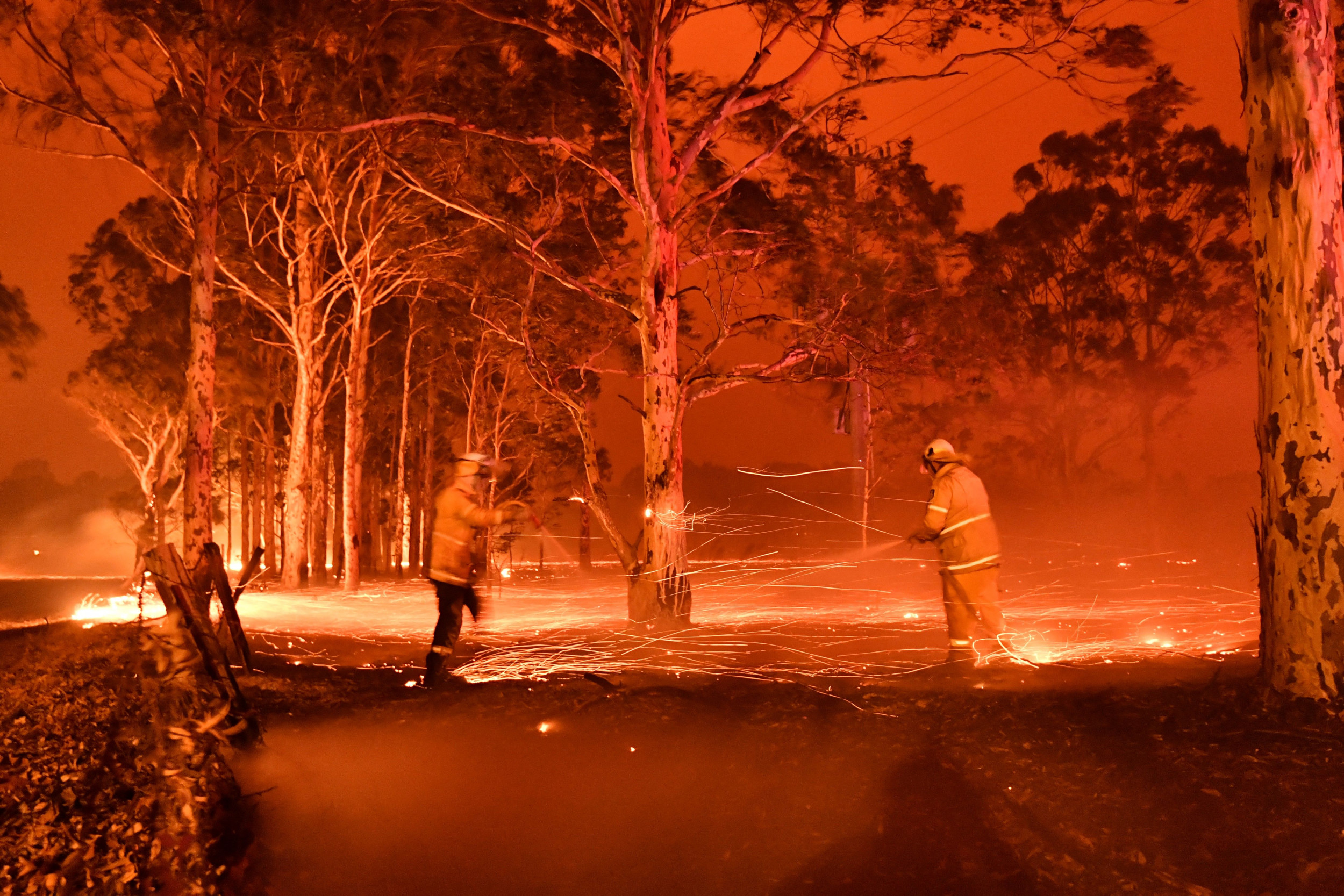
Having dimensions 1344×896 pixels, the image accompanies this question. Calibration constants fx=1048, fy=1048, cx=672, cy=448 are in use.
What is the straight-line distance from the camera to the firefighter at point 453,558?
853cm

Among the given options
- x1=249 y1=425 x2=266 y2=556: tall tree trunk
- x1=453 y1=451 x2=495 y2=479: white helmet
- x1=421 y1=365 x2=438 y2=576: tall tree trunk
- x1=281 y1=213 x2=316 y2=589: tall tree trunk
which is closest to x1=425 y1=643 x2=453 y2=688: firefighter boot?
x1=453 y1=451 x2=495 y2=479: white helmet

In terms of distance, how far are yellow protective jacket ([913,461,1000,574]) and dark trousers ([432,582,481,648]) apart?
3652mm

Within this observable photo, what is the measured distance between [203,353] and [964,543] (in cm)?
990

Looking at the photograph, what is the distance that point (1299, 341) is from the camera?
6.29 m

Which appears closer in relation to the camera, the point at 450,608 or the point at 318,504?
the point at 450,608

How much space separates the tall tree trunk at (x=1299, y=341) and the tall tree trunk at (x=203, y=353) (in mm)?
11285

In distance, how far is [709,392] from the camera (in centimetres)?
1344

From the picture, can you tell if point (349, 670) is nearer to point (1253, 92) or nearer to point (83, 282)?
point (1253, 92)

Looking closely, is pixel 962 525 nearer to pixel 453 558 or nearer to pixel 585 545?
pixel 453 558

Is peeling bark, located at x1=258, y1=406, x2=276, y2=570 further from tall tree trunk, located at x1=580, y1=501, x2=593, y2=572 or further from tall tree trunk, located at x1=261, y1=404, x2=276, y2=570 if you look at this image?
tall tree trunk, located at x1=580, y1=501, x2=593, y2=572

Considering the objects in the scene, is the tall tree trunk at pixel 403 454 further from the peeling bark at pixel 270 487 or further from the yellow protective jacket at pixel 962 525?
the yellow protective jacket at pixel 962 525

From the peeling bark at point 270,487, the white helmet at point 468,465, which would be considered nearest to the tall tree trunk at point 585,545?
the peeling bark at point 270,487

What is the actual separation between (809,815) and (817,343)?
362 inches

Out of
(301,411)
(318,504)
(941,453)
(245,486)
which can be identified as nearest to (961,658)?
(941,453)
